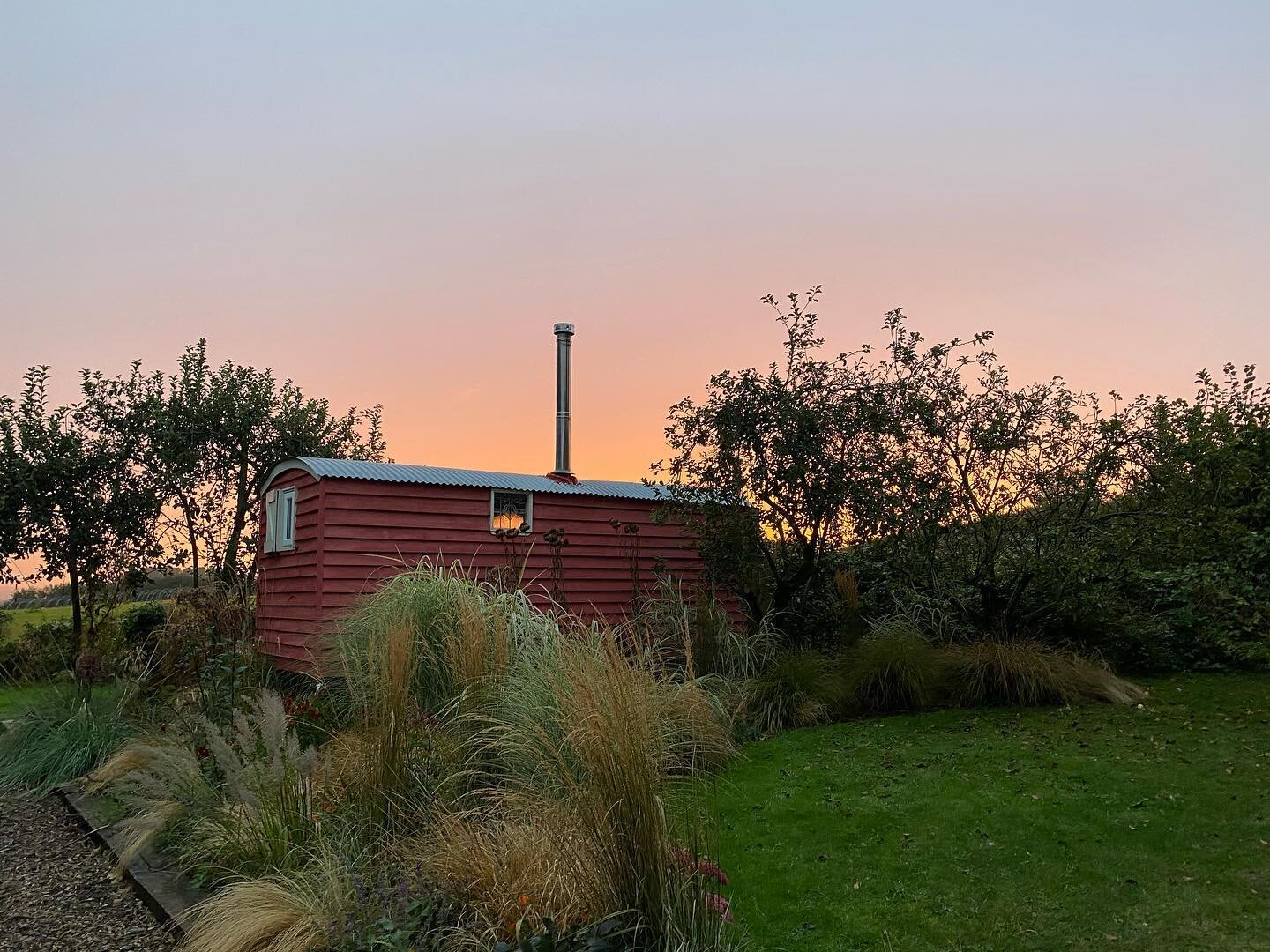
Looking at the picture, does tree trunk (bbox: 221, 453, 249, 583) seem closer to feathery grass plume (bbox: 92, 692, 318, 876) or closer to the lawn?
feathery grass plume (bbox: 92, 692, 318, 876)

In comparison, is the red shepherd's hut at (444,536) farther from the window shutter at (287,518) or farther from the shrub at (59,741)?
the shrub at (59,741)

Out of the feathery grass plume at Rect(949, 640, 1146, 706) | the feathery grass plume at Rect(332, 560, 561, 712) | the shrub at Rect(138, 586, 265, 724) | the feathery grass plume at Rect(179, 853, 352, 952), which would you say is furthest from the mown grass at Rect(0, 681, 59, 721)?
the feathery grass plume at Rect(949, 640, 1146, 706)

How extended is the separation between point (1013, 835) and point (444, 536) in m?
6.17

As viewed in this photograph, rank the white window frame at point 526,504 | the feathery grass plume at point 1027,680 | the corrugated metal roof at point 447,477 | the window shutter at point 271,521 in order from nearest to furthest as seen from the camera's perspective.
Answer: the feathery grass plume at point 1027,680 → the corrugated metal roof at point 447,477 → the white window frame at point 526,504 → the window shutter at point 271,521

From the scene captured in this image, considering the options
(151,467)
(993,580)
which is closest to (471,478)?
(993,580)

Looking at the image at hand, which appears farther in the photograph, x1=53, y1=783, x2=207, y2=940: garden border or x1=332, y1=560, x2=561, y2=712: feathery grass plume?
x1=332, y1=560, x2=561, y2=712: feathery grass plume

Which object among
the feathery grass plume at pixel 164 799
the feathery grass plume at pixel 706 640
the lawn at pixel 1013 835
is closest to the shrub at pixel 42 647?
the feathery grass plume at pixel 164 799

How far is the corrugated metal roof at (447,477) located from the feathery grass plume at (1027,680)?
3.84 metres

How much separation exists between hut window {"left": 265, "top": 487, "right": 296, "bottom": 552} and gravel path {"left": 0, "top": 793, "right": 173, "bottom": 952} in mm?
4230

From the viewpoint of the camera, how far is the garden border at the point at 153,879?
10.6 ft

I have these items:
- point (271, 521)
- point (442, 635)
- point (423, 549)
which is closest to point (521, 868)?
point (442, 635)

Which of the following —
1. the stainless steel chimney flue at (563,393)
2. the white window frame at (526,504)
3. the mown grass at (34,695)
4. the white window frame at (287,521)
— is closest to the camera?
the mown grass at (34,695)

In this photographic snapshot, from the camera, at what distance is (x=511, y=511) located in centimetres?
910

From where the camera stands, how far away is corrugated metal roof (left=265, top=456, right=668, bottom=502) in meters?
8.18
